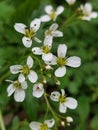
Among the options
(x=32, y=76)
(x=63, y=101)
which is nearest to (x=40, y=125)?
(x=63, y=101)

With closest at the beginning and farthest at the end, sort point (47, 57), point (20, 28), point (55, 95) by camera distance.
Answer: point (47, 57) < point (55, 95) < point (20, 28)

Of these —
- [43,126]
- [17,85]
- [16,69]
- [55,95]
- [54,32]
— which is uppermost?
[54,32]

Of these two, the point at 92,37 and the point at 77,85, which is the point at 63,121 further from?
the point at 92,37

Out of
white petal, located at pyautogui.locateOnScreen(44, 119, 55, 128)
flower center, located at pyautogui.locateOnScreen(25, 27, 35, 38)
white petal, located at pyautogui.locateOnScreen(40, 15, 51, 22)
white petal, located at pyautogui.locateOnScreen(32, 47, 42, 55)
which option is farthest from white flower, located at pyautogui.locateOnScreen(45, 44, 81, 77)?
white petal, located at pyautogui.locateOnScreen(40, 15, 51, 22)

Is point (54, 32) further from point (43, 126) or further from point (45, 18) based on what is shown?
point (43, 126)

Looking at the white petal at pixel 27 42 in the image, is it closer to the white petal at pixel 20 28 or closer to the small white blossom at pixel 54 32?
the white petal at pixel 20 28

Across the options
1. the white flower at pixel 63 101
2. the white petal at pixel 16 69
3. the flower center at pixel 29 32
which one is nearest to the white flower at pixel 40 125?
the white flower at pixel 63 101

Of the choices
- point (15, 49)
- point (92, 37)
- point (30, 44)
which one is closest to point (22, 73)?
point (30, 44)
